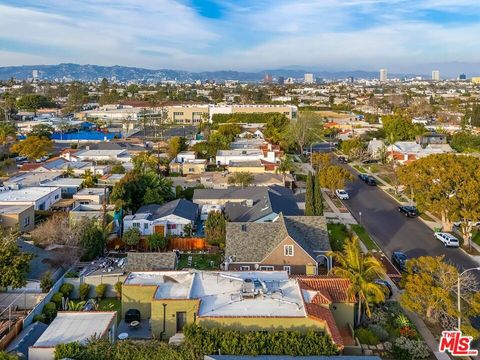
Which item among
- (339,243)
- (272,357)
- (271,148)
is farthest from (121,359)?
(271,148)

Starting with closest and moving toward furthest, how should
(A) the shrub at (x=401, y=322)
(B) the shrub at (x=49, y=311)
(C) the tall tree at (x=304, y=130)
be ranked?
(A) the shrub at (x=401, y=322) < (B) the shrub at (x=49, y=311) < (C) the tall tree at (x=304, y=130)

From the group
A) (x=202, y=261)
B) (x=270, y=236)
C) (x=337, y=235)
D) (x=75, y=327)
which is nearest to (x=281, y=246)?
(x=270, y=236)

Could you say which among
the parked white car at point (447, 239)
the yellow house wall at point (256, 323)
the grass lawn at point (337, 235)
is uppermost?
the yellow house wall at point (256, 323)

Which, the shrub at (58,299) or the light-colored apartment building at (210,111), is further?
the light-colored apartment building at (210,111)

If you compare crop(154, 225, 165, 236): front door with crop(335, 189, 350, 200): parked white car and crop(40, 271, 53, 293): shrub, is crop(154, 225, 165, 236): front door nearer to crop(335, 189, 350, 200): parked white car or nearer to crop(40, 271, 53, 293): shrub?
crop(40, 271, 53, 293): shrub

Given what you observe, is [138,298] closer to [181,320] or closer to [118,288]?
[181,320]

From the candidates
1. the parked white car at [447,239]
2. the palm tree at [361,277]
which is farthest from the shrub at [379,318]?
the parked white car at [447,239]

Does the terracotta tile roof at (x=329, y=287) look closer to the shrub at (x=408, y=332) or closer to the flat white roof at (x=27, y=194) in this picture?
the shrub at (x=408, y=332)
